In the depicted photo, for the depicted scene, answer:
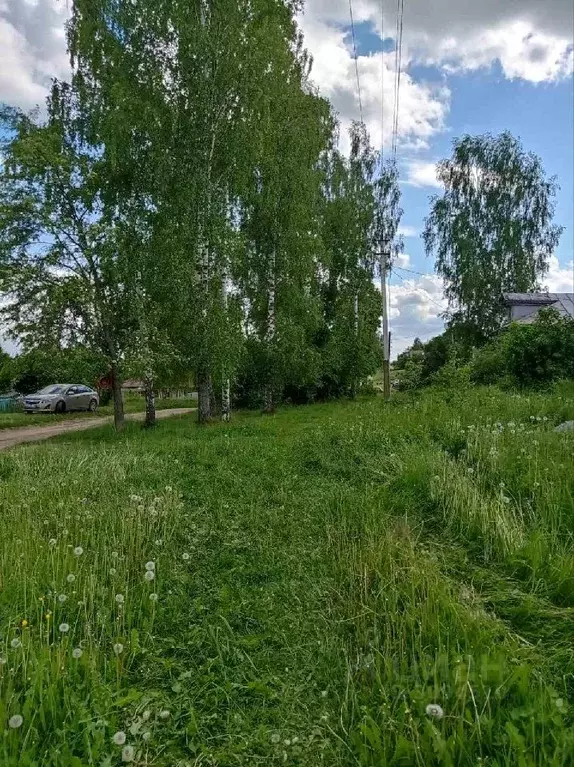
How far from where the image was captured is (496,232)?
91.6 feet

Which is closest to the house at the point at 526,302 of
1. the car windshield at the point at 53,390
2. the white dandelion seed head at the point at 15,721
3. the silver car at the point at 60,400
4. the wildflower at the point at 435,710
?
the silver car at the point at 60,400

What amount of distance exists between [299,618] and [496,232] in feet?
95.1

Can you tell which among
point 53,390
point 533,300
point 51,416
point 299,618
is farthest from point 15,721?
point 533,300

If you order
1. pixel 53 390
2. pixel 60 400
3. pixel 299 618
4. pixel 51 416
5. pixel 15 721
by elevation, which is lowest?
pixel 299 618

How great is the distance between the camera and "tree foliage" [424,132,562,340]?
27.6 metres

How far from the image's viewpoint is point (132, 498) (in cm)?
468

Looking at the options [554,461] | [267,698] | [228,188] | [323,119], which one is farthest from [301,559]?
[323,119]

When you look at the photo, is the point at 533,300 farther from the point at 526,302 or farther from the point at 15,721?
the point at 15,721

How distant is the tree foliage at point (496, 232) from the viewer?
90.5 feet

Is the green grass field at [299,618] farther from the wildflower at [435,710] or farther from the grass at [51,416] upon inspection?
the grass at [51,416]

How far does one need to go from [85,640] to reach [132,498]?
7.32 ft

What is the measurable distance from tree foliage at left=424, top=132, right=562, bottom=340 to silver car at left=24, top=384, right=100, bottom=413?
19606 millimetres

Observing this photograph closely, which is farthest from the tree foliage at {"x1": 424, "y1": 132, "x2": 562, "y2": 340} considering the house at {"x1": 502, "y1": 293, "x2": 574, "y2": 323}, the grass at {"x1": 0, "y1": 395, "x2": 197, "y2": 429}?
the grass at {"x1": 0, "y1": 395, "x2": 197, "y2": 429}

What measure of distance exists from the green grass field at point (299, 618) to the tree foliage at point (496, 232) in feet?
78.1
